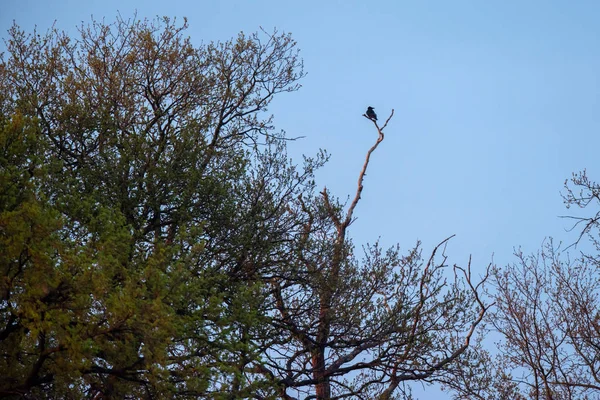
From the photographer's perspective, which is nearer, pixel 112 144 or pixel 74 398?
pixel 74 398

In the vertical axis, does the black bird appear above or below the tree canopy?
above

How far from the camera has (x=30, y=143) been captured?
43.4 ft

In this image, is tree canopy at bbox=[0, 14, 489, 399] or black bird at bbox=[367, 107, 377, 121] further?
black bird at bbox=[367, 107, 377, 121]

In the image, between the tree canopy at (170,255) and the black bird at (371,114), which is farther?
the black bird at (371,114)

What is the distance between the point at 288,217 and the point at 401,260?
3.10 m

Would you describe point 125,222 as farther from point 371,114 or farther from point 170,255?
point 371,114

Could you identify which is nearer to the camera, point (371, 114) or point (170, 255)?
point (170, 255)

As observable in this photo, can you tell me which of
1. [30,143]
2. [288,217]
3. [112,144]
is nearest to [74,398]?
[30,143]

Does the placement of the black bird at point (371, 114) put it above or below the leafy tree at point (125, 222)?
above

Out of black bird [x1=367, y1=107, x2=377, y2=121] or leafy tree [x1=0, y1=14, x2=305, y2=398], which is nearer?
leafy tree [x1=0, y1=14, x2=305, y2=398]

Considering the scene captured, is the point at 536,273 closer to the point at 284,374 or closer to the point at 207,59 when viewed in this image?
the point at 284,374

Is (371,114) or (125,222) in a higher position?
(371,114)

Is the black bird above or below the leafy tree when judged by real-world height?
above

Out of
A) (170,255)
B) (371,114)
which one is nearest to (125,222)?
(170,255)
